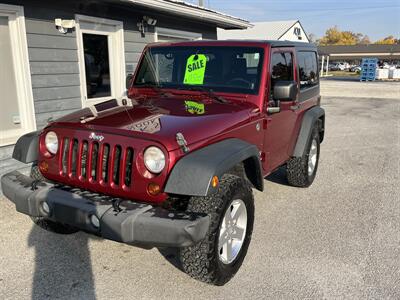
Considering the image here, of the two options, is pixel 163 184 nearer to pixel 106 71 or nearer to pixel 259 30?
pixel 106 71

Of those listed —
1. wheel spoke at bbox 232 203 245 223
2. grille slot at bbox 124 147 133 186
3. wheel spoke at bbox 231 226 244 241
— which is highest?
grille slot at bbox 124 147 133 186

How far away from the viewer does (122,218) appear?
2.61 meters

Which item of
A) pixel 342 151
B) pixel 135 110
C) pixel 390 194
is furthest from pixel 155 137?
pixel 342 151

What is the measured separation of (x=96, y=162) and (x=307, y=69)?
140 inches

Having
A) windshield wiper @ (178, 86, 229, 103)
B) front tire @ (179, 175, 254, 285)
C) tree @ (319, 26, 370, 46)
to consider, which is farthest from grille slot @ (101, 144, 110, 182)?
tree @ (319, 26, 370, 46)

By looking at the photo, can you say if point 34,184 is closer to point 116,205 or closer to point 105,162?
point 105,162

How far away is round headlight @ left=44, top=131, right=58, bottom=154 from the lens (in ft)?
10.7

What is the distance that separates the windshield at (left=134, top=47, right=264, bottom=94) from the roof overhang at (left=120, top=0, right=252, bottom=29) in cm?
274

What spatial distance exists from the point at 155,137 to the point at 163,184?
1.12 feet

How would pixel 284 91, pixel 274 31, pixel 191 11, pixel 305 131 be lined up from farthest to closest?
pixel 274 31 < pixel 191 11 < pixel 305 131 < pixel 284 91

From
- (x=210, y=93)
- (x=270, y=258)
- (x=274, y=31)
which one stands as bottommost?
(x=270, y=258)

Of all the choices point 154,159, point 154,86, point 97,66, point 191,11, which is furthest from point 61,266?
point 191,11

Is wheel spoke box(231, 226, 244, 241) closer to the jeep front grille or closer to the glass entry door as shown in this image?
the jeep front grille

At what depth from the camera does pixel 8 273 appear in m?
3.34
